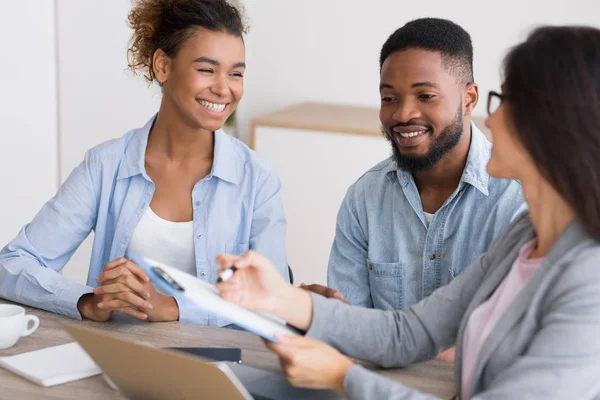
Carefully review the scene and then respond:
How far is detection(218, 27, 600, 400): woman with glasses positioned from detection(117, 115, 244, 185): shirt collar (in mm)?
736

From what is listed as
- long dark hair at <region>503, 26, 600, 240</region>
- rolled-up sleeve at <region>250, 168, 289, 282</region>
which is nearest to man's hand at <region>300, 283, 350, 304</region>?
rolled-up sleeve at <region>250, 168, 289, 282</region>

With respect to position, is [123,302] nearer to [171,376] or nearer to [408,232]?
[171,376]

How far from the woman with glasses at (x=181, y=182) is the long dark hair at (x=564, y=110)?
42.2 inches

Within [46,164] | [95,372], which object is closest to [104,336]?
[95,372]

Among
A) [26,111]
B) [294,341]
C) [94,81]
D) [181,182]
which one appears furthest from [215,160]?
[94,81]

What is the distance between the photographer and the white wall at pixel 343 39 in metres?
3.93

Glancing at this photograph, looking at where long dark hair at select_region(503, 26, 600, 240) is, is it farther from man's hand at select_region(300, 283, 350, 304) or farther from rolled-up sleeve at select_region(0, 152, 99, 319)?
rolled-up sleeve at select_region(0, 152, 99, 319)

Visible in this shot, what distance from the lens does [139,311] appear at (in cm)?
179

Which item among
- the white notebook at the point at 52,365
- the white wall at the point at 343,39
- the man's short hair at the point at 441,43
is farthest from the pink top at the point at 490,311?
the white wall at the point at 343,39

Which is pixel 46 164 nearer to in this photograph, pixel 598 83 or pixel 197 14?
pixel 197 14

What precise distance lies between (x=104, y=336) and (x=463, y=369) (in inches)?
22.8

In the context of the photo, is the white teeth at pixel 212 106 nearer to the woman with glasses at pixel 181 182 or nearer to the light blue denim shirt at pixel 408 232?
the woman with glasses at pixel 181 182

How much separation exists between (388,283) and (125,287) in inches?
28.1

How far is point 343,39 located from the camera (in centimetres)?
421
